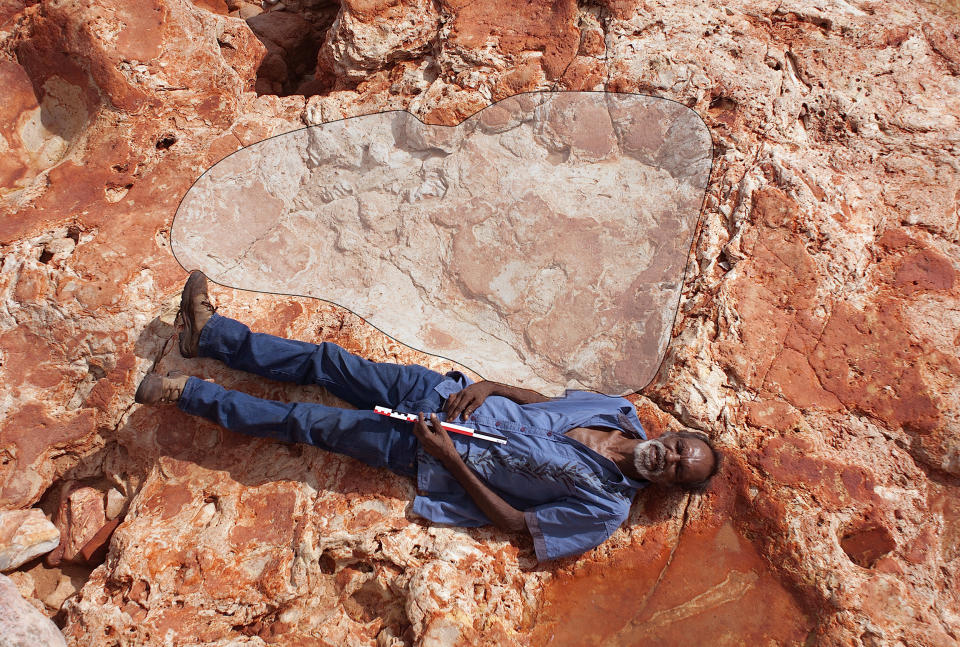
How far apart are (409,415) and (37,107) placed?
317 centimetres

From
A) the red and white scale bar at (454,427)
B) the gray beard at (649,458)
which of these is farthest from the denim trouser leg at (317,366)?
the gray beard at (649,458)

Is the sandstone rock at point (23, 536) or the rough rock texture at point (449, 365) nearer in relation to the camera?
the rough rock texture at point (449, 365)

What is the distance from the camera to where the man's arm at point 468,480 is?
8.70 feet

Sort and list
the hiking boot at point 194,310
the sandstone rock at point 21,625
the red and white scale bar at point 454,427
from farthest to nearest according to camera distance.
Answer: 1. the hiking boot at point 194,310
2. the red and white scale bar at point 454,427
3. the sandstone rock at point 21,625

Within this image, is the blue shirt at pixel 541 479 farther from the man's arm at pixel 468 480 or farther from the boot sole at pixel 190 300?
the boot sole at pixel 190 300

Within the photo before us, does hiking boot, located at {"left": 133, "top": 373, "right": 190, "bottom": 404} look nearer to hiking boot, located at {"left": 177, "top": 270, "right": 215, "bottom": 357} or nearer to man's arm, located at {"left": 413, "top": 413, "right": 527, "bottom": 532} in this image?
hiking boot, located at {"left": 177, "top": 270, "right": 215, "bottom": 357}

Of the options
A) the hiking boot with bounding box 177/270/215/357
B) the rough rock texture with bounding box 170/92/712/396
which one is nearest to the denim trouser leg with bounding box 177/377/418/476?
the hiking boot with bounding box 177/270/215/357

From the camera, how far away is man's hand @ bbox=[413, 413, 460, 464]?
267cm

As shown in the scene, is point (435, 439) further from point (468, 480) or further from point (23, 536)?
point (23, 536)

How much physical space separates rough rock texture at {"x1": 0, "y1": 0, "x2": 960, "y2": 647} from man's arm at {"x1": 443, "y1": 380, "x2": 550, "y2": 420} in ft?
1.64

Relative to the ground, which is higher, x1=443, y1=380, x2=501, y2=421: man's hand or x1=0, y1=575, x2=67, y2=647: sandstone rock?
x1=443, y1=380, x2=501, y2=421: man's hand

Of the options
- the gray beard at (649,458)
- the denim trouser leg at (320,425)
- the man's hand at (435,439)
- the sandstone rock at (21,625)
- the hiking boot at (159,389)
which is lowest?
the sandstone rock at (21,625)

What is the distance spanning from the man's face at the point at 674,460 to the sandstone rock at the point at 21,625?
2.36m

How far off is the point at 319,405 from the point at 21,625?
1.30 metres
